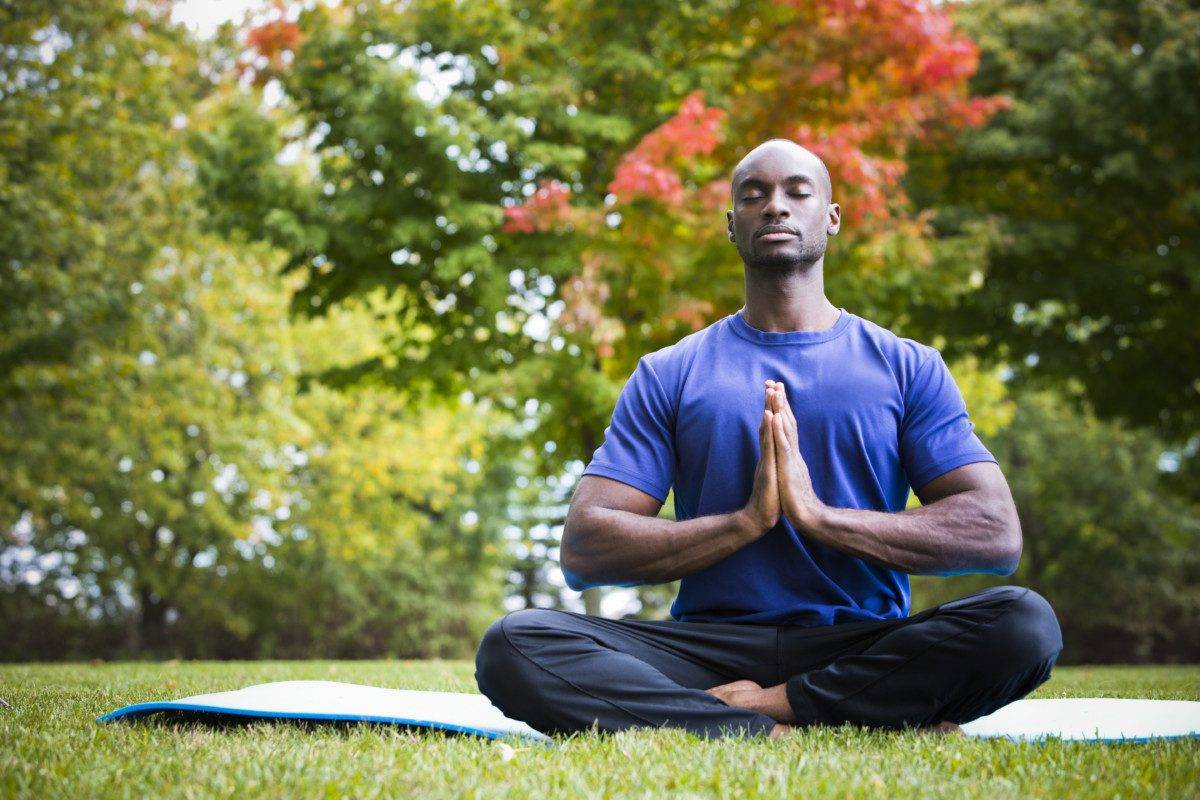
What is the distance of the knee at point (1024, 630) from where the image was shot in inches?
131

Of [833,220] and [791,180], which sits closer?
[791,180]

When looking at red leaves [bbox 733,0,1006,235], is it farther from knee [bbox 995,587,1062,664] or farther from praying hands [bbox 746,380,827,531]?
knee [bbox 995,587,1062,664]

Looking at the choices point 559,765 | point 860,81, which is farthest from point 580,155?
point 559,765

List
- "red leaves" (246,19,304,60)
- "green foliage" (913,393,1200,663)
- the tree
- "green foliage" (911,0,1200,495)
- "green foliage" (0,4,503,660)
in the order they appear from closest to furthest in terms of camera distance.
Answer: the tree < "red leaves" (246,19,304,60) < "green foliage" (911,0,1200,495) < "green foliage" (0,4,503,660) < "green foliage" (913,393,1200,663)

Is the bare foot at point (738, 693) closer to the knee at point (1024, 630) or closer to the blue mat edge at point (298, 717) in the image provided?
the blue mat edge at point (298, 717)

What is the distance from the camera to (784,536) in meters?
3.67

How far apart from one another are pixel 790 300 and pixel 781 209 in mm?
331

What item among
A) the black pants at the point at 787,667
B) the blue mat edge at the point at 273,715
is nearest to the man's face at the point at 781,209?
the black pants at the point at 787,667

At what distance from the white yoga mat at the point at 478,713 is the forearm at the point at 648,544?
0.57 m

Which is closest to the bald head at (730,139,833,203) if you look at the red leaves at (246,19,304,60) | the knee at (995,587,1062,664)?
the knee at (995,587,1062,664)

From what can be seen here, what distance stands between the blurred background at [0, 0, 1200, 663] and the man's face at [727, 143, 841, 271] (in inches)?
203

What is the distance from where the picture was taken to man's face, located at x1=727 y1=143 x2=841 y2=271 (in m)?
3.85

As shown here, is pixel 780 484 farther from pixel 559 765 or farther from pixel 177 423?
pixel 177 423

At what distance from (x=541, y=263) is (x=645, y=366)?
632 centimetres
